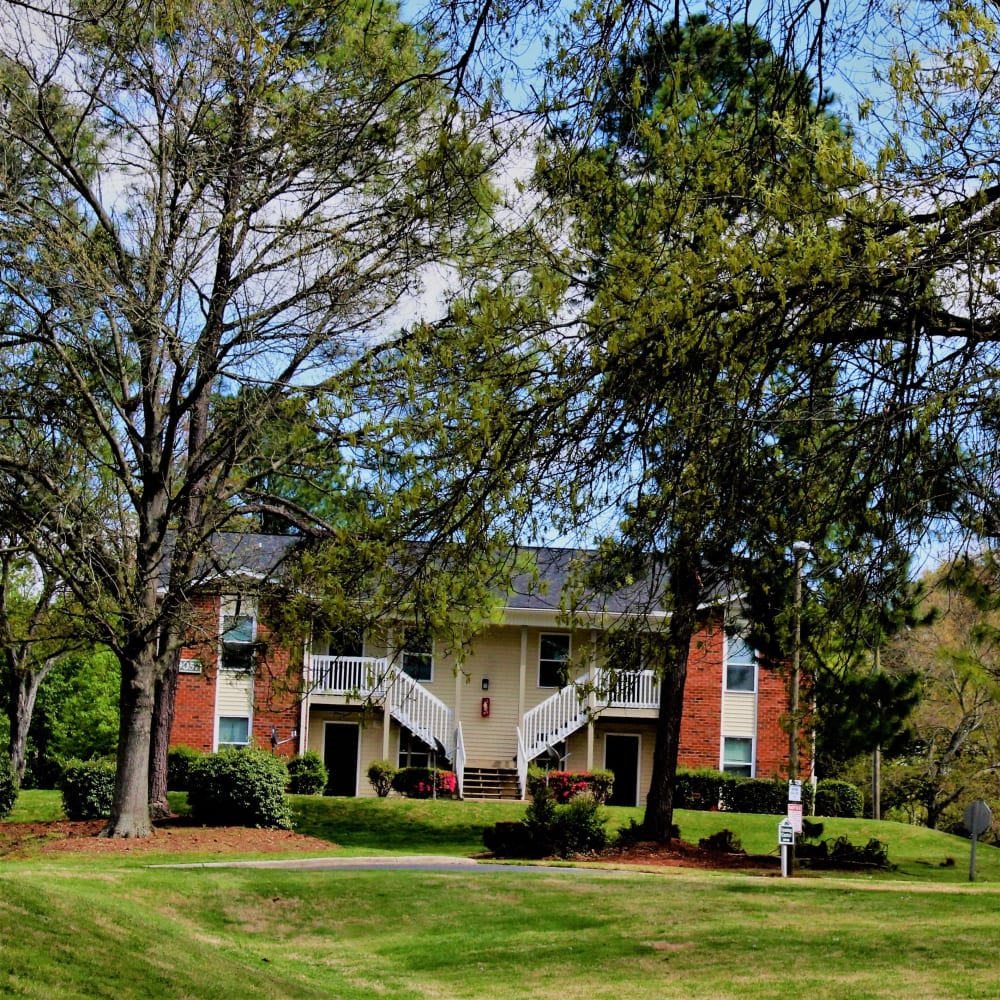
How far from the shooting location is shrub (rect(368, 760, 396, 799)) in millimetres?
30812

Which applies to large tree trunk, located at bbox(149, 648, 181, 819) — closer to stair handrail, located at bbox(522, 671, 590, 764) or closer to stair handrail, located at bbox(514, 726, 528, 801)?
stair handrail, located at bbox(514, 726, 528, 801)

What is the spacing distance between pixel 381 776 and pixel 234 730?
422cm

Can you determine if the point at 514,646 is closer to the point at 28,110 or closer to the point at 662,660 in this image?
the point at 28,110

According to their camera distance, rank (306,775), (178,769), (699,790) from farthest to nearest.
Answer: (699,790) < (306,775) < (178,769)

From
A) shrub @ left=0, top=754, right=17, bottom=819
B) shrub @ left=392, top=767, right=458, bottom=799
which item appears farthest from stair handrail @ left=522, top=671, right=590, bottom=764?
shrub @ left=0, top=754, right=17, bottom=819

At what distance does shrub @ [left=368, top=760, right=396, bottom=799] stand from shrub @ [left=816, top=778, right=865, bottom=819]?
1027cm

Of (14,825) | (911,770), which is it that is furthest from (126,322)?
(911,770)

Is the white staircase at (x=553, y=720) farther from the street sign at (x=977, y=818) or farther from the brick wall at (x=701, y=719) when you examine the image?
the street sign at (x=977, y=818)

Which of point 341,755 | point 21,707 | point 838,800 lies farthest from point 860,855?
point 21,707

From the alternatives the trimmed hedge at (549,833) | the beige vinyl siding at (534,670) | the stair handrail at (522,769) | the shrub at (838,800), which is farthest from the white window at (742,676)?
the trimmed hedge at (549,833)

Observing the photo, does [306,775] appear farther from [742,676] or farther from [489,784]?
[742,676]

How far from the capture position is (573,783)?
3014cm

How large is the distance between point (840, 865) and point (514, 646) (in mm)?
12793

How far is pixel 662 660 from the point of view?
8188mm
